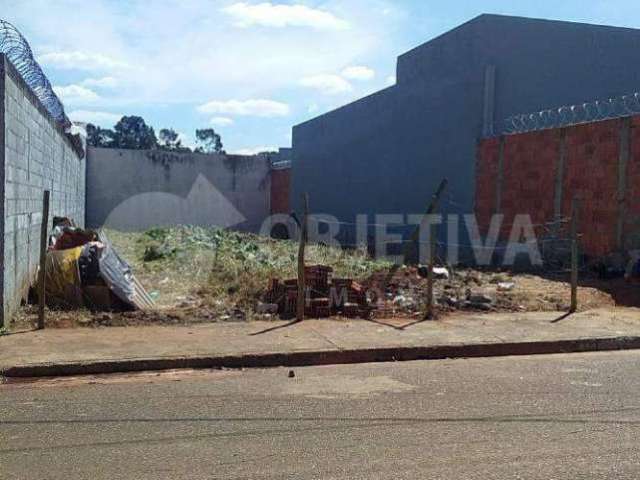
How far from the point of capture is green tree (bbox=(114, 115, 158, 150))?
82.9 m

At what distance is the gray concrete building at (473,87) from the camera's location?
63.0 feet

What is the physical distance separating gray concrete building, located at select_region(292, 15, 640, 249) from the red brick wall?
10.8 metres

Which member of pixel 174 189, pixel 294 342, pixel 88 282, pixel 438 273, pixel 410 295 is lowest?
pixel 294 342

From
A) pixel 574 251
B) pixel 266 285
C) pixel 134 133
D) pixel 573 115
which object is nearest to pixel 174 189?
pixel 573 115

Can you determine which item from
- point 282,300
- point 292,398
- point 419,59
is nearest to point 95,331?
point 282,300

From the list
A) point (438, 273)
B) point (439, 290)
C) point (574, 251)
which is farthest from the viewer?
point (438, 273)

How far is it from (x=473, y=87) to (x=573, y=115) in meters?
3.94

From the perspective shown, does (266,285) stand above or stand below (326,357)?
above

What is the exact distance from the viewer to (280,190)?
1405 inches

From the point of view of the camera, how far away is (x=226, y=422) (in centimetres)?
533

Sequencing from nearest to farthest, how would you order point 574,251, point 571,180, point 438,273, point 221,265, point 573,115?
point 574,251
point 438,273
point 221,265
point 571,180
point 573,115

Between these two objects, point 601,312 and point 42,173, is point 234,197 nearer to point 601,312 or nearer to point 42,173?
point 42,173

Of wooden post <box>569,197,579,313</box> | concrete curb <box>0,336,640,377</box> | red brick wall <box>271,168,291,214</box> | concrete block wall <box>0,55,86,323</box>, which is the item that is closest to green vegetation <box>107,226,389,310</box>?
concrete block wall <box>0,55,86,323</box>

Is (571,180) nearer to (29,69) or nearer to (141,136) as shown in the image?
(29,69)
